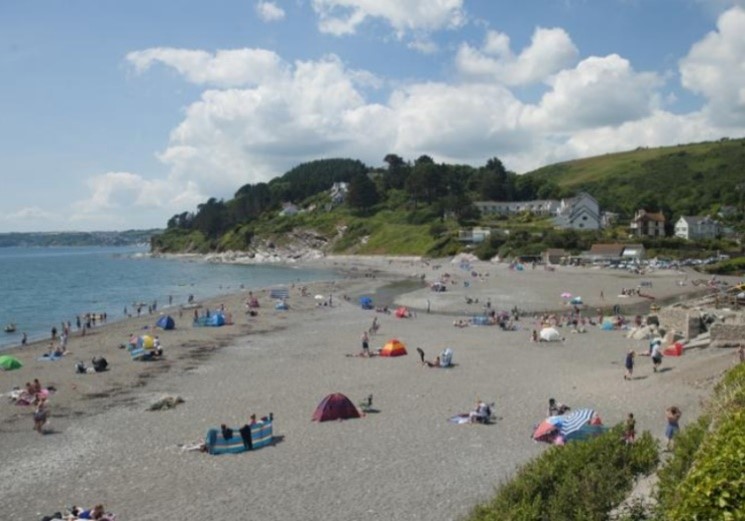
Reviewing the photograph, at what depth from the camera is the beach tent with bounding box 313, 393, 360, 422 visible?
2019 centimetres

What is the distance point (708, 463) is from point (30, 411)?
73.6 ft

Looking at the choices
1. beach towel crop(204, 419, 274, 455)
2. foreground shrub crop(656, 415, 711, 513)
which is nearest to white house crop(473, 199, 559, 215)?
beach towel crop(204, 419, 274, 455)

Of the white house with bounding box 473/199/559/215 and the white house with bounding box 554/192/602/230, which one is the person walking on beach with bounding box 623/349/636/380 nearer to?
the white house with bounding box 554/192/602/230

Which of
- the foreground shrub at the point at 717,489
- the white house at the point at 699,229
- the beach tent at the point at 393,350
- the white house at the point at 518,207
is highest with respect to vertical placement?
the white house at the point at 518,207

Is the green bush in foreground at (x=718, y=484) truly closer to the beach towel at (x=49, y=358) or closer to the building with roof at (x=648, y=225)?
the beach towel at (x=49, y=358)

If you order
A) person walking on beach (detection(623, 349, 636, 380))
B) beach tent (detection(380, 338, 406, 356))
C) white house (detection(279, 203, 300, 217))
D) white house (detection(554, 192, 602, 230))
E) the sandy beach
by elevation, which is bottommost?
the sandy beach

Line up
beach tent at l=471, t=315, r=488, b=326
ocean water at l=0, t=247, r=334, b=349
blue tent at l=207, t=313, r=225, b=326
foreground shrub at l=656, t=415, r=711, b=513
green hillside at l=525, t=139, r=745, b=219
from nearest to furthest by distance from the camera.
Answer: foreground shrub at l=656, t=415, r=711, b=513 < beach tent at l=471, t=315, r=488, b=326 < blue tent at l=207, t=313, r=225, b=326 < ocean water at l=0, t=247, r=334, b=349 < green hillside at l=525, t=139, r=745, b=219

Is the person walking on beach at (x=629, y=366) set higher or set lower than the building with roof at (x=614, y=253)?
lower

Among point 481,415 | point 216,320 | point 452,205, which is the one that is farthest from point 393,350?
point 452,205

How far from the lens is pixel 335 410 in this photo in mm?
20297

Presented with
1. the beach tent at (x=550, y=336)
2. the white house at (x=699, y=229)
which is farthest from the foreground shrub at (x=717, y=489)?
the white house at (x=699, y=229)

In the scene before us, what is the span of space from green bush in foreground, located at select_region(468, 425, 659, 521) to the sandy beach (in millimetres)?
3219

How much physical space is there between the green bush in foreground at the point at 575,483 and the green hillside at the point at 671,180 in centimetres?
11676

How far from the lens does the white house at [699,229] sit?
106 m
